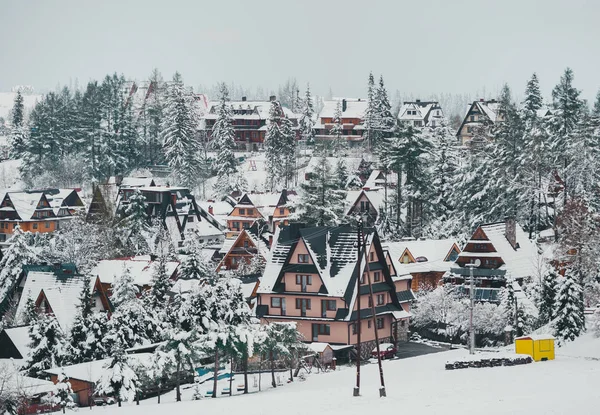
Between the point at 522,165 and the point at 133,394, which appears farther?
the point at 522,165

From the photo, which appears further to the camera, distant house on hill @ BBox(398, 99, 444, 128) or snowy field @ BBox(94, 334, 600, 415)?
distant house on hill @ BBox(398, 99, 444, 128)

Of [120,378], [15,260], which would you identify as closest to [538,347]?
[120,378]

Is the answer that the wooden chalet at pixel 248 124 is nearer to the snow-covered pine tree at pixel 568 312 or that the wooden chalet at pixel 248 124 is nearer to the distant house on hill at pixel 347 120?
the distant house on hill at pixel 347 120

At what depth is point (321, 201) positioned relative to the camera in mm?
85562

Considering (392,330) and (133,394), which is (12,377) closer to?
(133,394)

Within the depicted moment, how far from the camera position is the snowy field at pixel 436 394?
3300 centimetres

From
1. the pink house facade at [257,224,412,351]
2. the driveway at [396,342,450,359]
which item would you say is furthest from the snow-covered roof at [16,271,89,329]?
the driveway at [396,342,450,359]

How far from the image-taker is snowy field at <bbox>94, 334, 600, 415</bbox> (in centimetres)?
3300

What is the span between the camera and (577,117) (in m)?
95.2

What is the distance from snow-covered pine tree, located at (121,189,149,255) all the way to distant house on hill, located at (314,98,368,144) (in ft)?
156

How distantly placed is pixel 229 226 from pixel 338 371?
59.3m

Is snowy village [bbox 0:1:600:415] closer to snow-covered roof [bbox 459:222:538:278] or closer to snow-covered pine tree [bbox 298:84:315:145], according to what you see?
snow-covered roof [bbox 459:222:538:278]

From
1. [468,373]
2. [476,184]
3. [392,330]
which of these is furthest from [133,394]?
[476,184]

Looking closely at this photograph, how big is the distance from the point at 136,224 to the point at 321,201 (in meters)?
22.9
